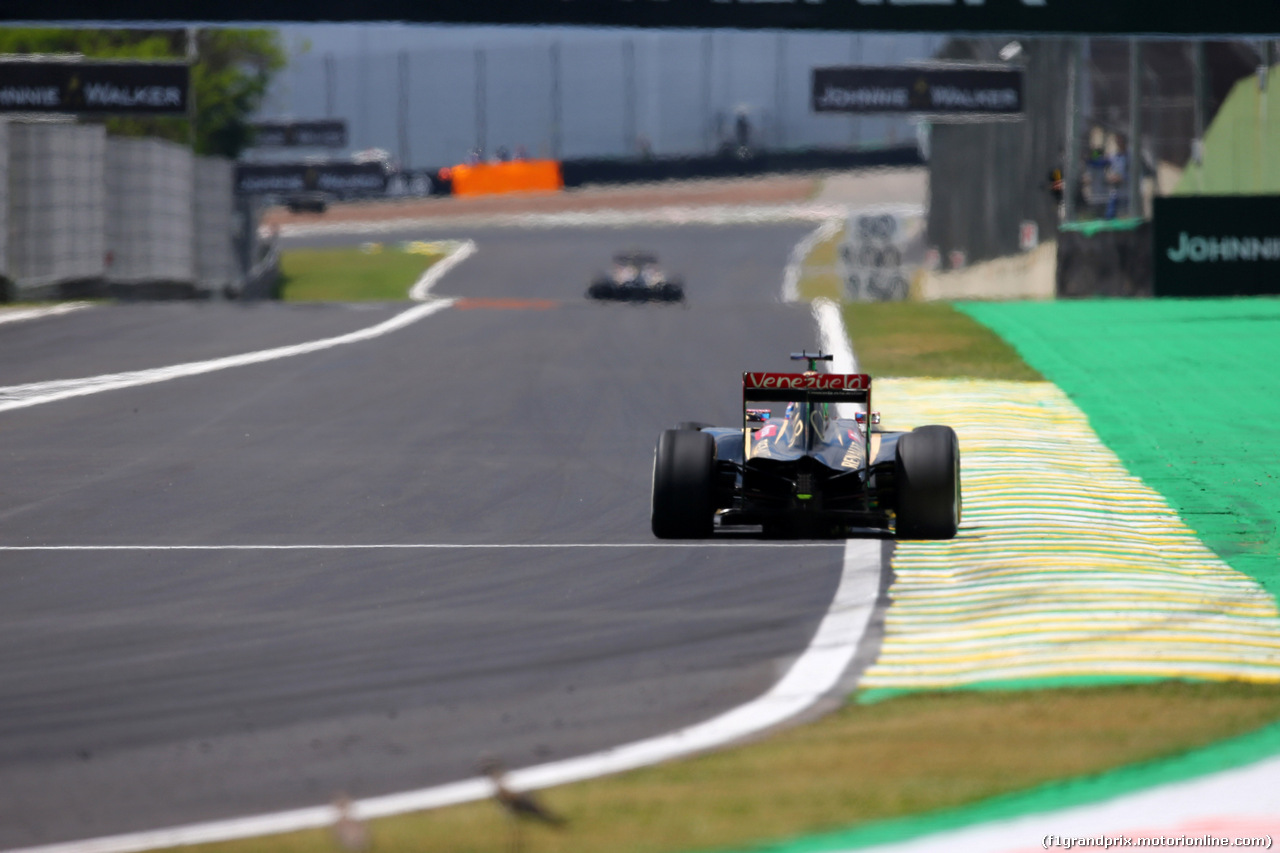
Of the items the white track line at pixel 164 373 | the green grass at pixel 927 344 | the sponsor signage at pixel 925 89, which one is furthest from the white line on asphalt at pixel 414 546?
the sponsor signage at pixel 925 89

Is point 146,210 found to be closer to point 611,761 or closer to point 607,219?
point 611,761

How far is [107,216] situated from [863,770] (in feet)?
111

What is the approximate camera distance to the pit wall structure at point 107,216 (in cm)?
3216

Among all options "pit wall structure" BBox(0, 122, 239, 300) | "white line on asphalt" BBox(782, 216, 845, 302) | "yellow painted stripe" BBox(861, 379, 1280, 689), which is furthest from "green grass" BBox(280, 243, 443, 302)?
"yellow painted stripe" BBox(861, 379, 1280, 689)

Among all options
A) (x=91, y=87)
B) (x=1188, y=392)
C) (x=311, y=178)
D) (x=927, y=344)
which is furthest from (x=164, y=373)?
(x=311, y=178)

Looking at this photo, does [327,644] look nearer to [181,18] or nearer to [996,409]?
[996,409]

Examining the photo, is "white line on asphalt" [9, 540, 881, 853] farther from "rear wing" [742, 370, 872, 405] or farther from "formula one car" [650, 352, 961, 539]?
"rear wing" [742, 370, 872, 405]

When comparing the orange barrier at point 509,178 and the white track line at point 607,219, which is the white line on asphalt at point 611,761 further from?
the white track line at point 607,219

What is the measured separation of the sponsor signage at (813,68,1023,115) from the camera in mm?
39906

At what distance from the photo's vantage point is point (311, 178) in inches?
2202

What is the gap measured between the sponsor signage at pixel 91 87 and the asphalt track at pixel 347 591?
14.6 m

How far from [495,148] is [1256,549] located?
7715 cm

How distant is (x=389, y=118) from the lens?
292 ft

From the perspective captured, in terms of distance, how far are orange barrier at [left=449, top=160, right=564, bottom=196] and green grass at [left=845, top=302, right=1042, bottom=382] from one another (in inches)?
1579
